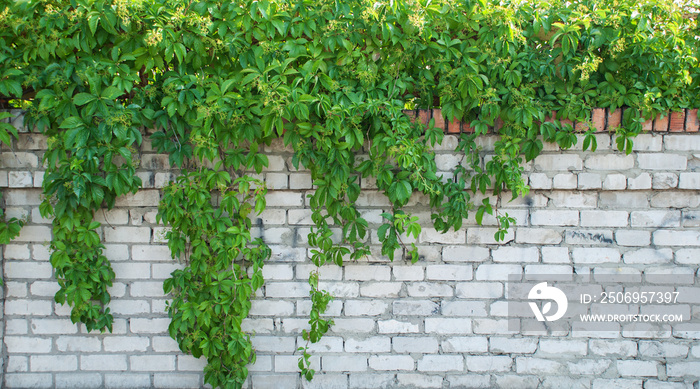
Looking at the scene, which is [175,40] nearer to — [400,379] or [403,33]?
[403,33]

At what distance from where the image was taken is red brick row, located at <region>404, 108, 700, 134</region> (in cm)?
245

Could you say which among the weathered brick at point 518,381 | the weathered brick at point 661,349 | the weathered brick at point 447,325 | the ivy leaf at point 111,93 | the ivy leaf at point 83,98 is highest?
the ivy leaf at point 111,93

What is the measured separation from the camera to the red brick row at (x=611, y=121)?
2449mm

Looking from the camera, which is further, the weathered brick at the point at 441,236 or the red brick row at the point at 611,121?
the weathered brick at the point at 441,236

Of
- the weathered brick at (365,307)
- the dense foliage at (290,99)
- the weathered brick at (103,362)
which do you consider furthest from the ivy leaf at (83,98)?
the weathered brick at (365,307)

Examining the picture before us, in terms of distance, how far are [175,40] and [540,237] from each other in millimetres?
2241

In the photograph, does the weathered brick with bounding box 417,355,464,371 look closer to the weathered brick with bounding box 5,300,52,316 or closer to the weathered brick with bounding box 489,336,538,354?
the weathered brick with bounding box 489,336,538,354

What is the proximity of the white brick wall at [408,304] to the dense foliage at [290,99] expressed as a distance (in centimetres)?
14

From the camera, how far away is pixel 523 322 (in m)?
2.59

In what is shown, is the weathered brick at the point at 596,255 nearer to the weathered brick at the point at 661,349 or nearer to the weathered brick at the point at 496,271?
the weathered brick at the point at 496,271

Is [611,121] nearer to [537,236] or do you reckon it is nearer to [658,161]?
[658,161]

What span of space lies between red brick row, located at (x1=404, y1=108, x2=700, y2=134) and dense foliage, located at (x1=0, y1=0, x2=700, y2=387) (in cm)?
Result: 6

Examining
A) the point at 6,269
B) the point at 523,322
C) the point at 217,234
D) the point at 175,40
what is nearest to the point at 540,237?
the point at 523,322

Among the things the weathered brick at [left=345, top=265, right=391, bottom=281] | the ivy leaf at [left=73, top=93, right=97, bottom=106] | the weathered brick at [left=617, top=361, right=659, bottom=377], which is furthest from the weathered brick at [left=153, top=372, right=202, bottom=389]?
the weathered brick at [left=617, top=361, right=659, bottom=377]
